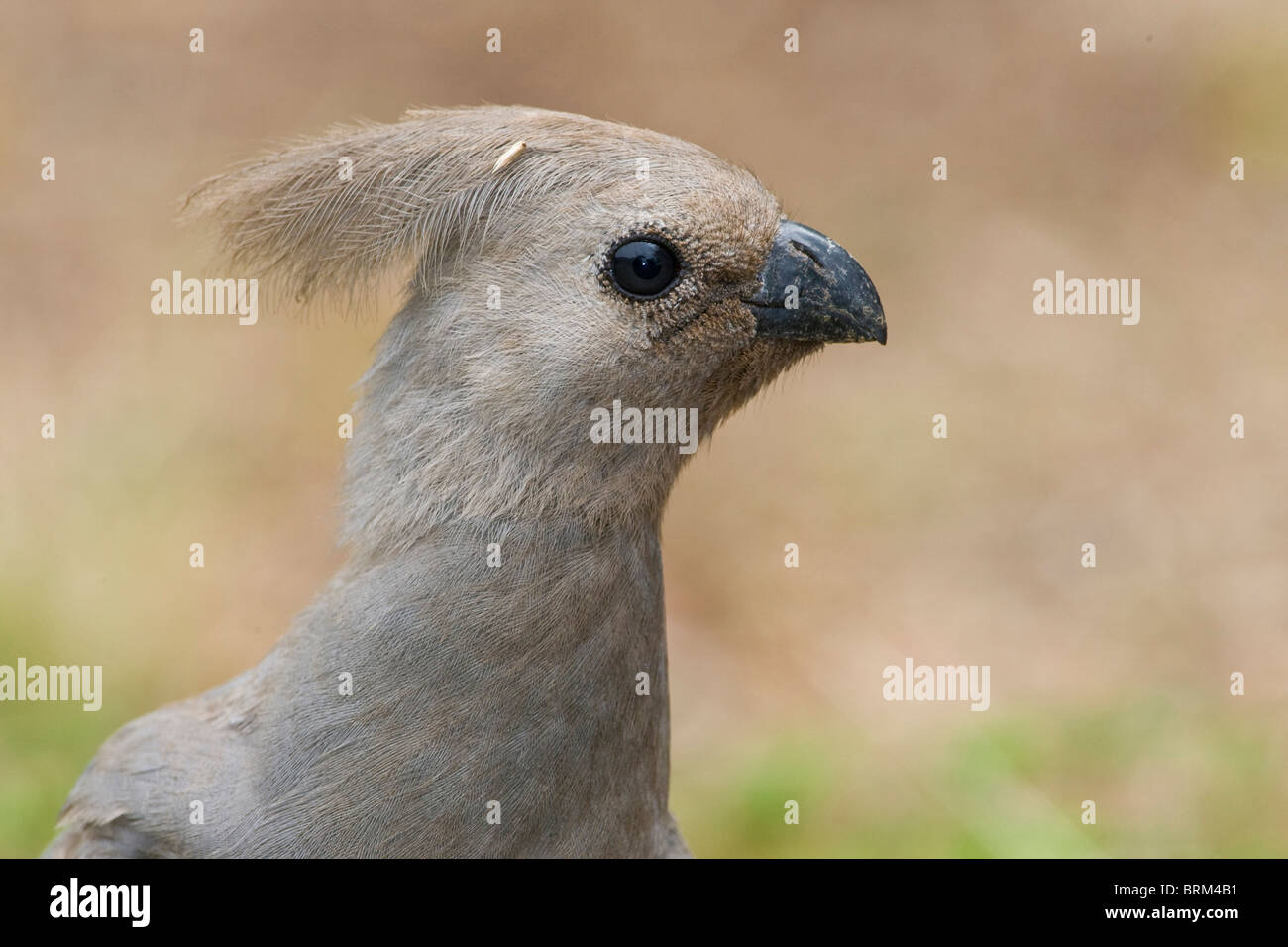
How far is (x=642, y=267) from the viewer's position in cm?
340

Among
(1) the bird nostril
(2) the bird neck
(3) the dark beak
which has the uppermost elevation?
(1) the bird nostril

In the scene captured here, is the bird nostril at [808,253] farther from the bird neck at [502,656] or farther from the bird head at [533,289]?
the bird neck at [502,656]

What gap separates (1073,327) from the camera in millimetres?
9516

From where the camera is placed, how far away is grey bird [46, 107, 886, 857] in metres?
3.42

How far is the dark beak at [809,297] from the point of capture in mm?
3576

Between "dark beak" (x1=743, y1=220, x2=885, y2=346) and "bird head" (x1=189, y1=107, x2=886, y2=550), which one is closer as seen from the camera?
"bird head" (x1=189, y1=107, x2=886, y2=550)

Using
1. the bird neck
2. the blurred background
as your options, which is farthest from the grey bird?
the blurred background

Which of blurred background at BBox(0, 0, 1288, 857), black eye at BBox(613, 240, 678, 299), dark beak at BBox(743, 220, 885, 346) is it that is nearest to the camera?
black eye at BBox(613, 240, 678, 299)

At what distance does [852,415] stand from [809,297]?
5397mm

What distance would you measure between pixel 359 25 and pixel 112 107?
1.91m

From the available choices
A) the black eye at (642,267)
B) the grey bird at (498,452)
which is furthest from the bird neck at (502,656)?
the black eye at (642,267)

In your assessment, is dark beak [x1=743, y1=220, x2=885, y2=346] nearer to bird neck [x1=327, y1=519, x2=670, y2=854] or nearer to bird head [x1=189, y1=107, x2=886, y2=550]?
bird head [x1=189, y1=107, x2=886, y2=550]

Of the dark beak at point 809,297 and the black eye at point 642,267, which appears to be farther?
the dark beak at point 809,297

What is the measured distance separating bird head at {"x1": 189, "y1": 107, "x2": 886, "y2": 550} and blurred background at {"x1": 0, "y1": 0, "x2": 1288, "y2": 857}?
117 inches
